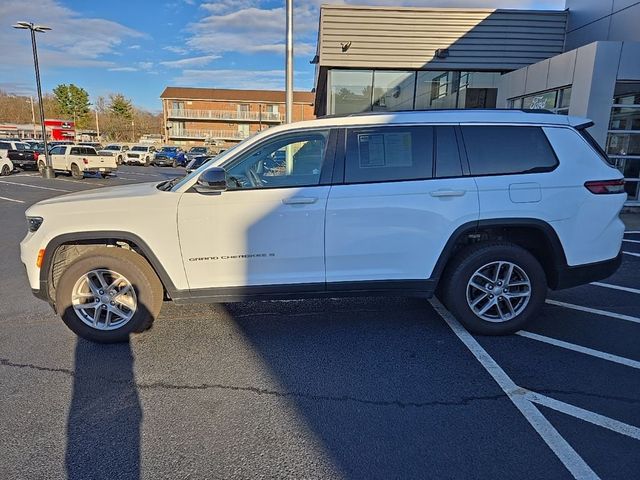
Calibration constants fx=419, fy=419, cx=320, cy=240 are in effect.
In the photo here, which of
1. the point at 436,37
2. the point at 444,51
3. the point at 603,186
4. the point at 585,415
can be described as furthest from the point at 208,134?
the point at 585,415

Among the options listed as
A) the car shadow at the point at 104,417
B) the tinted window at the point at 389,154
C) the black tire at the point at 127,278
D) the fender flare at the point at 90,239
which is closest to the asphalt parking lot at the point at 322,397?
the car shadow at the point at 104,417

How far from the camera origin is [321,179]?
3.60 meters

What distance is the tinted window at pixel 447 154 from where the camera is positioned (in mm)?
3674

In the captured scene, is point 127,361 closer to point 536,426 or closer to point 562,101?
point 536,426

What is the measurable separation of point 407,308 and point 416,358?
3.72 ft

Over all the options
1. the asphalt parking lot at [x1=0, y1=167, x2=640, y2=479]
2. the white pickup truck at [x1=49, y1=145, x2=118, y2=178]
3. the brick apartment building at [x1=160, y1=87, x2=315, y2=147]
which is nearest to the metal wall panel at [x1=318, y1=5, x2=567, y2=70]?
the asphalt parking lot at [x1=0, y1=167, x2=640, y2=479]

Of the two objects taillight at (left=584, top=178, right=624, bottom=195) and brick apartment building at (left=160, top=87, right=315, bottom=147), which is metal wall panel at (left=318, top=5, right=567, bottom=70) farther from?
brick apartment building at (left=160, top=87, right=315, bottom=147)

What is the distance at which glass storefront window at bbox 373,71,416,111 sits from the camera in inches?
538

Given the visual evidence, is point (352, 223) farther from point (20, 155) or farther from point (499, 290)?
point (20, 155)

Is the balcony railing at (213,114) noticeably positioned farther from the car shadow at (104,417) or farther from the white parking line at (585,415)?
the white parking line at (585,415)

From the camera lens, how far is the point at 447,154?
3.70m

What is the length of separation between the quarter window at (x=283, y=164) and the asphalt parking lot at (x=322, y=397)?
141 cm

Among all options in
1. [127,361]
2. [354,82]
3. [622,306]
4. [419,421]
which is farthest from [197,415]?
[354,82]

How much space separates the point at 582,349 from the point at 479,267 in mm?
→ 1094
